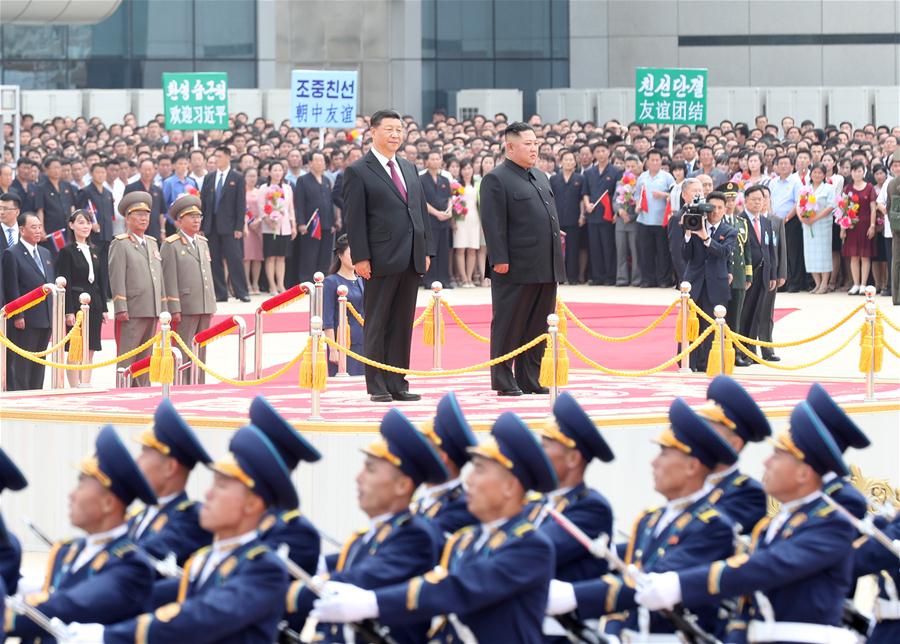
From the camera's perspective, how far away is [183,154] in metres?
22.4

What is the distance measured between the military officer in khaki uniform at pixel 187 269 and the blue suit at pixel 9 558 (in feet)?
25.5

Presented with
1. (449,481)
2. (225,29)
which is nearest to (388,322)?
(449,481)

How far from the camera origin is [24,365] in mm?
14883

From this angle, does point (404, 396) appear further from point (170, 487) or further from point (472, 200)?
point (472, 200)

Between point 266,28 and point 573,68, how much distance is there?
20.9ft

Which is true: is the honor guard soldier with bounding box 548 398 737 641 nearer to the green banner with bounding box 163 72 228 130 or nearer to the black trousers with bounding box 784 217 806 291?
the black trousers with bounding box 784 217 806 291

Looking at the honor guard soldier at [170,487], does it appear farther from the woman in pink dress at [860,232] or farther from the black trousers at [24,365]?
the woman in pink dress at [860,232]

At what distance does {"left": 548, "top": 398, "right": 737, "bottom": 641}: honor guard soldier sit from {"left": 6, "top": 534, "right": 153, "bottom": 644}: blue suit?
1533 millimetres

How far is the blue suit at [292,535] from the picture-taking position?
666 cm

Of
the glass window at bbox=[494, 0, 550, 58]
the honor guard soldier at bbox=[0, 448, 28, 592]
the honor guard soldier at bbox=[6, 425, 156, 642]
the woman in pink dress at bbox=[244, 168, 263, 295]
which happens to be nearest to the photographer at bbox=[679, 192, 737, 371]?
the woman in pink dress at bbox=[244, 168, 263, 295]

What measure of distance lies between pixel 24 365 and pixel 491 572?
9047 millimetres

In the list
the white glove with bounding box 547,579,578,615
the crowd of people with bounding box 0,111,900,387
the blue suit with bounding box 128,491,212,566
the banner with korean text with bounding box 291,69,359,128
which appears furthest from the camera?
the banner with korean text with bounding box 291,69,359,128

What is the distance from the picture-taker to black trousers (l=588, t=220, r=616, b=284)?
77.6 feet

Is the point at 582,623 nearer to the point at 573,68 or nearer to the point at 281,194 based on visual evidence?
the point at 281,194
